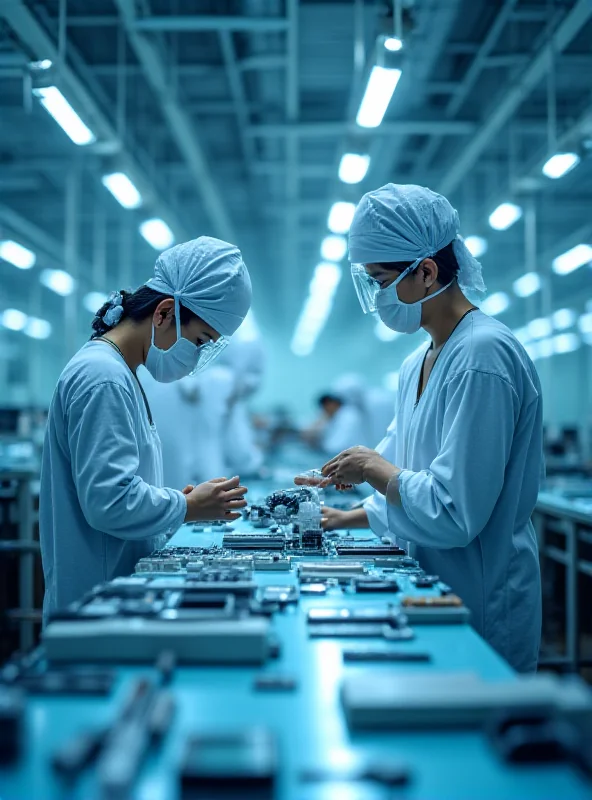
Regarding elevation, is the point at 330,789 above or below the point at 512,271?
below

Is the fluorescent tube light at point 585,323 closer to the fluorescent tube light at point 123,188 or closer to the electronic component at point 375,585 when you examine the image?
the fluorescent tube light at point 123,188

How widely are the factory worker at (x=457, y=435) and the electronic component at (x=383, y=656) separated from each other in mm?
594

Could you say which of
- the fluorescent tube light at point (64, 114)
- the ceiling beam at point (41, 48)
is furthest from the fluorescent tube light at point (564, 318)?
the fluorescent tube light at point (64, 114)

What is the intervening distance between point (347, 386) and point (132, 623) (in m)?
6.48

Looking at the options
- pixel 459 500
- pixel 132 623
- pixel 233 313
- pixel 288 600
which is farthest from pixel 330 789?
pixel 233 313

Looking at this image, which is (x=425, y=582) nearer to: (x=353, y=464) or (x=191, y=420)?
(x=353, y=464)

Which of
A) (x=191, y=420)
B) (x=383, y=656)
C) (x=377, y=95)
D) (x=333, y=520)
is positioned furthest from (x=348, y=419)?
(x=383, y=656)

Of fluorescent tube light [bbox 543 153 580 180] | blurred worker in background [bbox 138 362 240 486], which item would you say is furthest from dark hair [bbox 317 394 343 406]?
fluorescent tube light [bbox 543 153 580 180]

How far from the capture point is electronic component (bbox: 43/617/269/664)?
49.0 inches

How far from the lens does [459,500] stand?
1823 millimetres

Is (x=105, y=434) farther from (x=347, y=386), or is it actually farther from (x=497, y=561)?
(x=347, y=386)

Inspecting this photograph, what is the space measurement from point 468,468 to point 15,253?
6.84 metres

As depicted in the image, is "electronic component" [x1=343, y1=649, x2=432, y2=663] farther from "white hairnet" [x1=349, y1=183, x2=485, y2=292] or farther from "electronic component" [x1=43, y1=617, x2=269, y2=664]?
"white hairnet" [x1=349, y1=183, x2=485, y2=292]

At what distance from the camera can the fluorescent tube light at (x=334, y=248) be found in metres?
6.70
